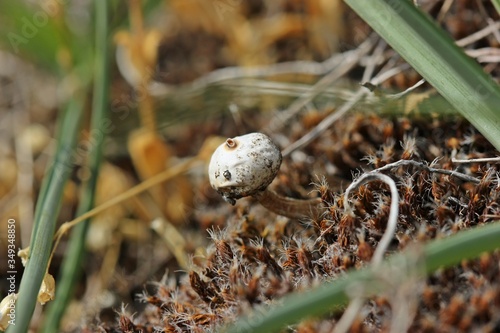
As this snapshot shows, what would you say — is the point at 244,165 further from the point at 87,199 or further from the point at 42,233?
the point at 87,199

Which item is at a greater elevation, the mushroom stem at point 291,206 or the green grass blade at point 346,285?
the mushroom stem at point 291,206

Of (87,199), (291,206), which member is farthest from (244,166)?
(87,199)

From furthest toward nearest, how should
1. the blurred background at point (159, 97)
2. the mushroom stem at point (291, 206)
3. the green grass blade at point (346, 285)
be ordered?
the blurred background at point (159, 97) < the mushroom stem at point (291, 206) < the green grass blade at point (346, 285)

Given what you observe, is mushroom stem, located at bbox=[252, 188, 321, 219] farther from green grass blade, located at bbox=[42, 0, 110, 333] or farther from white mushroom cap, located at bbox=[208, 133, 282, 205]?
green grass blade, located at bbox=[42, 0, 110, 333]

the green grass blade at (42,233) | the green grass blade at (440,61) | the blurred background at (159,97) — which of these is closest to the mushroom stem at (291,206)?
the blurred background at (159,97)

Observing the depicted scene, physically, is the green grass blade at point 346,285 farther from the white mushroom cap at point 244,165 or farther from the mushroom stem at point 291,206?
the mushroom stem at point 291,206

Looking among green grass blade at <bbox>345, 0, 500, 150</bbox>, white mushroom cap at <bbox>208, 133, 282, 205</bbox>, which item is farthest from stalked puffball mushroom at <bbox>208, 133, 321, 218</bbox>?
green grass blade at <bbox>345, 0, 500, 150</bbox>

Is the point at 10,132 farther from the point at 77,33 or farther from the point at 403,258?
the point at 403,258
